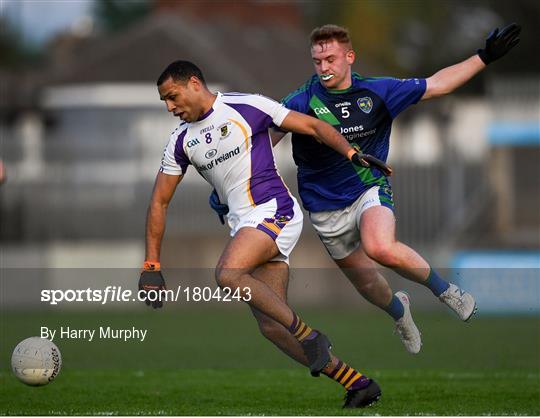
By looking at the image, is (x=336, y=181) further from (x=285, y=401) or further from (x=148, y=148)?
(x=148, y=148)

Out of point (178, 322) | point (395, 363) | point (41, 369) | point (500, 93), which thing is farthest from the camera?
point (500, 93)

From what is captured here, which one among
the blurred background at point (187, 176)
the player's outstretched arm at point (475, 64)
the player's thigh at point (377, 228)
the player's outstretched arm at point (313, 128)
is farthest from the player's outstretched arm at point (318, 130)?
the blurred background at point (187, 176)

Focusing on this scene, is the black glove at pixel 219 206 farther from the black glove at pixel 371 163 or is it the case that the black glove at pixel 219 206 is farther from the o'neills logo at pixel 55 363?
the o'neills logo at pixel 55 363

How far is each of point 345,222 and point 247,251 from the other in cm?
151

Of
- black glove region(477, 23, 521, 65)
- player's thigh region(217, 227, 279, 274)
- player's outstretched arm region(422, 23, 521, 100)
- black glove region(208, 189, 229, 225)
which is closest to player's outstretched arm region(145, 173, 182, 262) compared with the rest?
black glove region(208, 189, 229, 225)

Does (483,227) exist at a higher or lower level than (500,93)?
lower

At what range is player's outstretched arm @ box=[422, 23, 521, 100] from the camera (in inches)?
448

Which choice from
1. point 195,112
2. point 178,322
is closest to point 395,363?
point 195,112

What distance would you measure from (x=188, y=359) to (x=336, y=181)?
4.75m

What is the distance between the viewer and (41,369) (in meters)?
10.4

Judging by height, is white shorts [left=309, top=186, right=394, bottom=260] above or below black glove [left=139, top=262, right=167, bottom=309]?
above

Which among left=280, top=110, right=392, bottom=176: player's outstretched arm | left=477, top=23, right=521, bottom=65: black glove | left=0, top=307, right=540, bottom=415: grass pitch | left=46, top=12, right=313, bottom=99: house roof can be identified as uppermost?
left=46, top=12, right=313, bottom=99: house roof

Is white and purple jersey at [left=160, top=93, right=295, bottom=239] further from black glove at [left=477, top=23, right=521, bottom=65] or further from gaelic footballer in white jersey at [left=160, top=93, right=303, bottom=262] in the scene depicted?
black glove at [left=477, top=23, right=521, bottom=65]

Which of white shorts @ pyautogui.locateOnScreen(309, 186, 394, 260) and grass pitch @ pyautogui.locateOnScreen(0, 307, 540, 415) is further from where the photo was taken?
white shorts @ pyautogui.locateOnScreen(309, 186, 394, 260)
